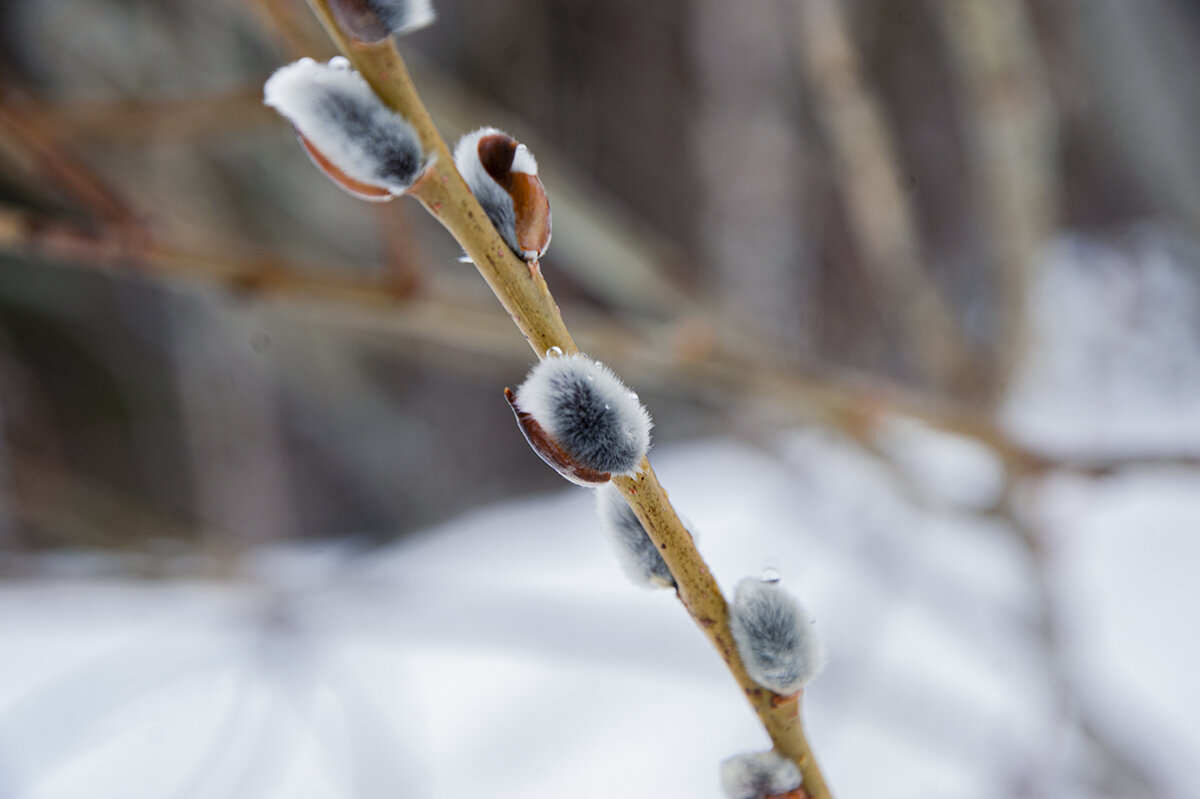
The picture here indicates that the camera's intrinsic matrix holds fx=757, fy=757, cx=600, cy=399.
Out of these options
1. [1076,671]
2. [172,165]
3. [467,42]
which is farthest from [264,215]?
[1076,671]

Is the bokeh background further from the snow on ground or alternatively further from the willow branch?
the willow branch

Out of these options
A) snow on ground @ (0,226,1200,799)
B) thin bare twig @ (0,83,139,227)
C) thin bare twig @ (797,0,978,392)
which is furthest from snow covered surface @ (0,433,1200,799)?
thin bare twig @ (0,83,139,227)

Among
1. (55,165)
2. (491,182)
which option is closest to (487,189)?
(491,182)

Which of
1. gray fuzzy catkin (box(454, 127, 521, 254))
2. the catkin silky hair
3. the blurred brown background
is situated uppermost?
the blurred brown background

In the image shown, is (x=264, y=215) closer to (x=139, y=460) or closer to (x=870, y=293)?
(x=139, y=460)

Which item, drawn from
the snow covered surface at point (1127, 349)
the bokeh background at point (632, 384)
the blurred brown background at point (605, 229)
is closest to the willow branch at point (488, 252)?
the bokeh background at point (632, 384)

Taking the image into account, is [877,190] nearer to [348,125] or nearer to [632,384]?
[632,384]

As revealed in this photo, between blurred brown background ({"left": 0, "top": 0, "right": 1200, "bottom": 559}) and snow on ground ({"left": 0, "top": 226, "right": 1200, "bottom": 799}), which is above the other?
blurred brown background ({"left": 0, "top": 0, "right": 1200, "bottom": 559})
